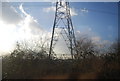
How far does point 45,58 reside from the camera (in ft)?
68.2

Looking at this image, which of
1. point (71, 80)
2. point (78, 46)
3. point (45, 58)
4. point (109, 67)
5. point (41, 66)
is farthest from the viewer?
point (78, 46)

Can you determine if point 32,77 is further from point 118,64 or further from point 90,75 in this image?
point 118,64

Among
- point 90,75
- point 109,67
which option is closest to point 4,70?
point 90,75

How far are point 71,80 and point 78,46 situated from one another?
7221 millimetres

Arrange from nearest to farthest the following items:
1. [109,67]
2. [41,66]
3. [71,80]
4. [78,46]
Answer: [71,80]
[109,67]
[41,66]
[78,46]

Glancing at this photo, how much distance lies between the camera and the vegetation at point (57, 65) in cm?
1672

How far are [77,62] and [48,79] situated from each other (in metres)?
4.26

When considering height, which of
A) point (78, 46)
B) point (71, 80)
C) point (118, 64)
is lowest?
point (71, 80)

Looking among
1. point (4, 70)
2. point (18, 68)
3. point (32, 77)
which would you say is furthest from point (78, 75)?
point (4, 70)

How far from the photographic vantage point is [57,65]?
64.1ft

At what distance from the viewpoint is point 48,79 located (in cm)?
1581

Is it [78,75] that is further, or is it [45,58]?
[45,58]

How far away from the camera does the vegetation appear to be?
16719 millimetres

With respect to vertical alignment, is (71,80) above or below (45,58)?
below
